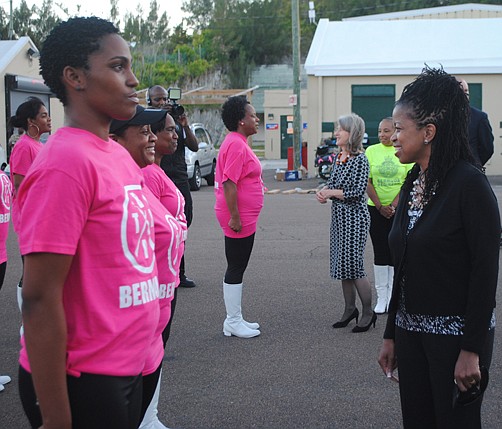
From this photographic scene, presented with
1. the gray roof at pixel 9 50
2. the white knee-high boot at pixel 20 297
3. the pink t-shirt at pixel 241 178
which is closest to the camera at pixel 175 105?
the pink t-shirt at pixel 241 178

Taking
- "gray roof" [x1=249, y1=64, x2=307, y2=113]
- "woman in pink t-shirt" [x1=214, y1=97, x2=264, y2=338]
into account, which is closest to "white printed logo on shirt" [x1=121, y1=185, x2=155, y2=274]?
"woman in pink t-shirt" [x1=214, y1=97, x2=264, y2=338]

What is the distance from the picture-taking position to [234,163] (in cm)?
639

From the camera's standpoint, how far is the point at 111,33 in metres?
2.38

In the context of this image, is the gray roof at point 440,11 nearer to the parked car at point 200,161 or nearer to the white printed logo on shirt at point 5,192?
the parked car at point 200,161

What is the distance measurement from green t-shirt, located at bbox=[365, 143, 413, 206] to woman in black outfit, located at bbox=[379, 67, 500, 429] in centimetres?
395

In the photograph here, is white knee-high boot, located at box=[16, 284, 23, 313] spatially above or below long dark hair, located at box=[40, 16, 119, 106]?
below

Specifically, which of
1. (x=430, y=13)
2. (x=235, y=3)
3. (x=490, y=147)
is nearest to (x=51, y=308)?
(x=490, y=147)

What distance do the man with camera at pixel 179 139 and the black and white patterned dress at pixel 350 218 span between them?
2020 millimetres

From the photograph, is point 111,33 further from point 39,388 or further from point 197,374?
point 197,374

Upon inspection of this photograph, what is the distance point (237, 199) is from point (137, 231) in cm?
412

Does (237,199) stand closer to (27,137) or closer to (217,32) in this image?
(27,137)

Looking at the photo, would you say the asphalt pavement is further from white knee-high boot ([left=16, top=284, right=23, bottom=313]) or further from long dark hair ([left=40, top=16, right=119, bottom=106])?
long dark hair ([left=40, top=16, right=119, bottom=106])

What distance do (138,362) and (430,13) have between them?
31.6 m

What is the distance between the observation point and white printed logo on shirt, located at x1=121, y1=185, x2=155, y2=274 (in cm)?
229
